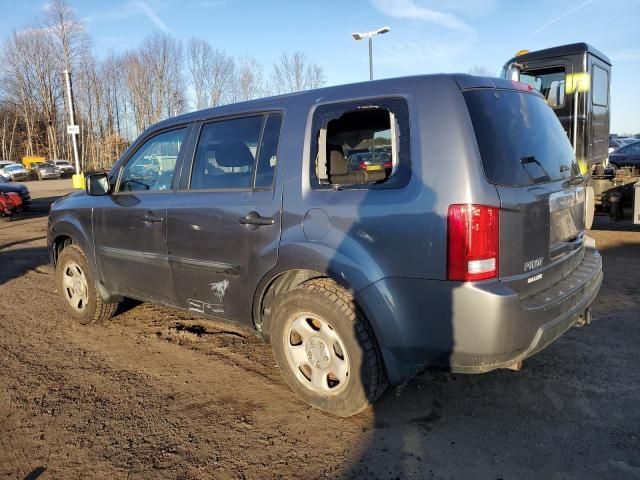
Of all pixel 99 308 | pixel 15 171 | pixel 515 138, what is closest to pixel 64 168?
pixel 15 171

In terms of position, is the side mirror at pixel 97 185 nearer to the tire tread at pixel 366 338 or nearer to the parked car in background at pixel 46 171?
the tire tread at pixel 366 338

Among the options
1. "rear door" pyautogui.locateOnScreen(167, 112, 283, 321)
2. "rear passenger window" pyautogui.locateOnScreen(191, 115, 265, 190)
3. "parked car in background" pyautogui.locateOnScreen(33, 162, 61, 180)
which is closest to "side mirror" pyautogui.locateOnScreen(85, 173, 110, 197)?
"rear door" pyautogui.locateOnScreen(167, 112, 283, 321)

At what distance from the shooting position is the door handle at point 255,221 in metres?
3.34

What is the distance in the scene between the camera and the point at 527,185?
111 inches

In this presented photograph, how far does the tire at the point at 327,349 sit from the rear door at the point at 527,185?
0.87 metres

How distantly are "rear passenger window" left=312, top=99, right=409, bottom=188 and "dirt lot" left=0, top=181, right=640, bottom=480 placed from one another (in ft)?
4.78

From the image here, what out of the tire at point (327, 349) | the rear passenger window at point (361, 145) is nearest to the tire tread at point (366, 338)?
the tire at point (327, 349)

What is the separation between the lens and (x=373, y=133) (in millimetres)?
3266

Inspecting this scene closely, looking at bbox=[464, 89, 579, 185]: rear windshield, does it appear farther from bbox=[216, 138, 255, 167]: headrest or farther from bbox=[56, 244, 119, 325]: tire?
bbox=[56, 244, 119, 325]: tire

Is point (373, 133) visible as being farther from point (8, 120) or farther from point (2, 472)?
point (8, 120)

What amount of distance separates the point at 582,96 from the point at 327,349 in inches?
252

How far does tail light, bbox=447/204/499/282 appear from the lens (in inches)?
101

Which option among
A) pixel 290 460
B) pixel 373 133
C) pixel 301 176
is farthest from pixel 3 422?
pixel 373 133

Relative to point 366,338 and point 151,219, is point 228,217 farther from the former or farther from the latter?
point 366,338
